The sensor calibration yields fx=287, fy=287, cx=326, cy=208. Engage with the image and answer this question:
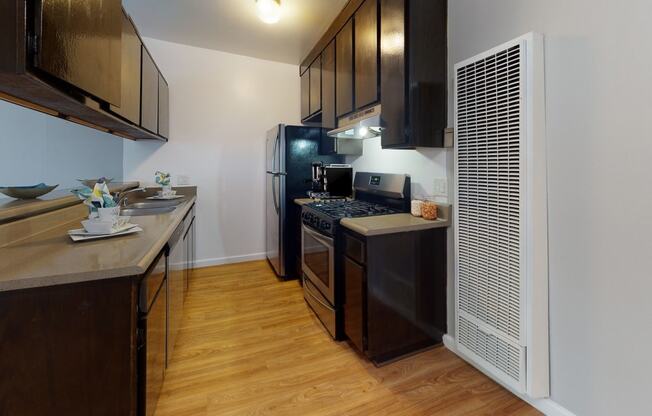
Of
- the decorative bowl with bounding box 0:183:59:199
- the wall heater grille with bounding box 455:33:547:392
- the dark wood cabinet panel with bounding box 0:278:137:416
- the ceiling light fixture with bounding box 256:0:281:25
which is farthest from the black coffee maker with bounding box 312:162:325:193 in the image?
the dark wood cabinet panel with bounding box 0:278:137:416

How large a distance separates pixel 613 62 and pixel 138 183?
3.69 metres

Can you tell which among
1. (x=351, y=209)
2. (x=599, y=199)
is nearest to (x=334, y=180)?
(x=351, y=209)

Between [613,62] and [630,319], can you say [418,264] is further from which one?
[613,62]

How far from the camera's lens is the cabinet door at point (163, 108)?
284 cm

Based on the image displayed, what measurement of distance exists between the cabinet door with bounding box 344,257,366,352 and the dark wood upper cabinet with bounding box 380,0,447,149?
0.85m

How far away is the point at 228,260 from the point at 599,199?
3506mm

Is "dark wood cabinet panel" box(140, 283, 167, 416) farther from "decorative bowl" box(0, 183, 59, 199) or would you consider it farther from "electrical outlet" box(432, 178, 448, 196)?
"electrical outlet" box(432, 178, 448, 196)

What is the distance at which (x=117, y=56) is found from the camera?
1.50 metres

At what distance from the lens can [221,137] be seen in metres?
3.55

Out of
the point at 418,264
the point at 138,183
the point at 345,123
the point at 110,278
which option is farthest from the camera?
the point at 138,183

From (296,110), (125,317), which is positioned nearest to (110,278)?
(125,317)

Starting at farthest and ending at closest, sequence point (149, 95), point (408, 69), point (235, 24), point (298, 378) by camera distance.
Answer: point (235, 24)
point (149, 95)
point (408, 69)
point (298, 378)

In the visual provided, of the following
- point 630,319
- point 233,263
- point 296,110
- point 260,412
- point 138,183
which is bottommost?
point 260,412

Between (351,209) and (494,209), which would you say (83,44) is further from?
(494,209)
